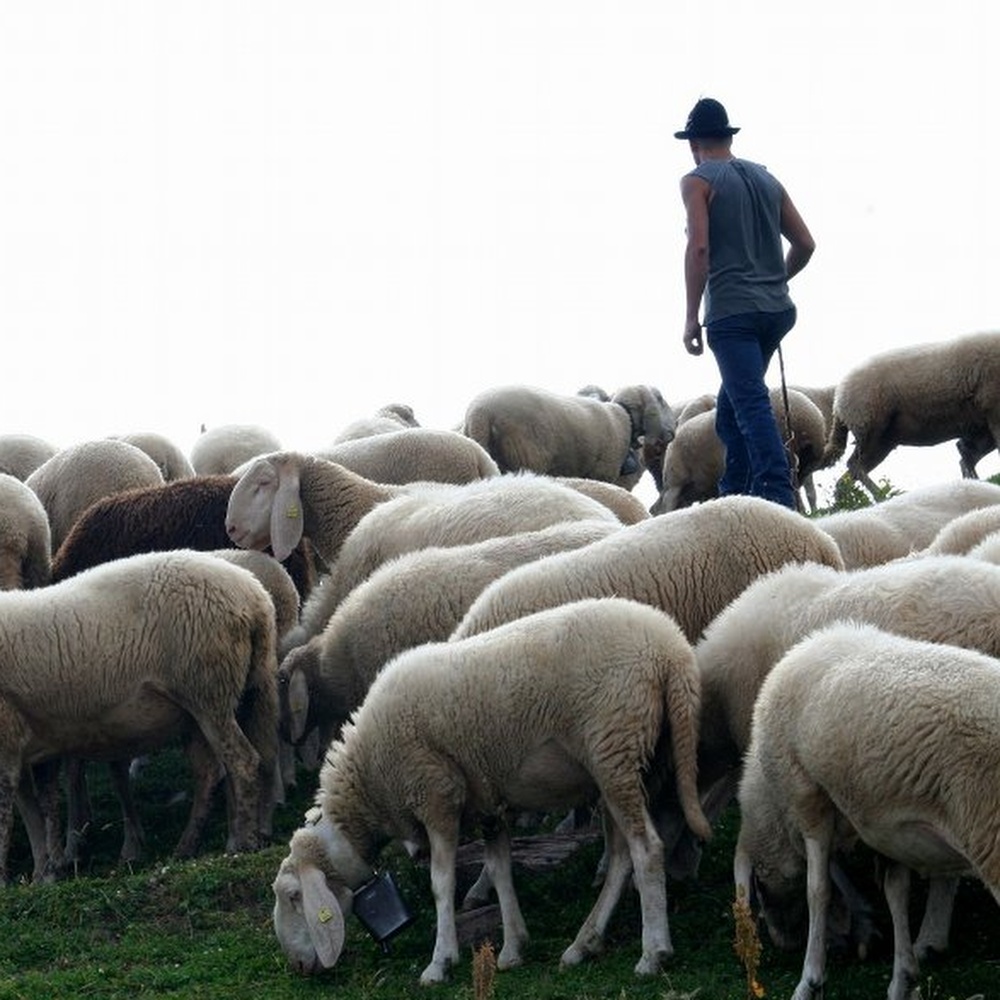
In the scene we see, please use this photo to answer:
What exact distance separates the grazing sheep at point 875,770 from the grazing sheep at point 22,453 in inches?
504

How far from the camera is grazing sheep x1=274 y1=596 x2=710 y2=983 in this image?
8570mm

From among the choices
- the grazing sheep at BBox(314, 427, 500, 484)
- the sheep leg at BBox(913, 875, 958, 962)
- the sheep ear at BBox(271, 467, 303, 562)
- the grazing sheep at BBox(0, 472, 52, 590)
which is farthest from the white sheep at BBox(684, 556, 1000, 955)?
the grazing sheep at BBox(0, 472, 52, 590)

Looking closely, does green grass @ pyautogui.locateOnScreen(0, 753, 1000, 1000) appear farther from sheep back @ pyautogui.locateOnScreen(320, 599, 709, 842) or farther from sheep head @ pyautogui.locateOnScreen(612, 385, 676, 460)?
sheep head @ pyautogui.locateOnScreen(612, 385, 676, 460)

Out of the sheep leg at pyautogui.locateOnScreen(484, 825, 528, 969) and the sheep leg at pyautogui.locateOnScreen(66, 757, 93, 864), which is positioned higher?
the sheep leg at pyautogui.locateOnScreen(484, 825, 528, 969)

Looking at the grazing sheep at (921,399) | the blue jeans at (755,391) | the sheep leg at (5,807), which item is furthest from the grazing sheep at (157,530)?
the grazing sheep at (921,399)

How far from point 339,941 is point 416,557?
2.80 metres

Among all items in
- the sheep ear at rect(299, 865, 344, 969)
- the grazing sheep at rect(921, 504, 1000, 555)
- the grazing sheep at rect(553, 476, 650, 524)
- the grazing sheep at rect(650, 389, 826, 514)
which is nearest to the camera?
the sheep ear at rect(299, 865, 344, 969)

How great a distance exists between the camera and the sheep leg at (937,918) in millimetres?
7879

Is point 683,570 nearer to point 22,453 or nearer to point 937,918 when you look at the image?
point 937,918

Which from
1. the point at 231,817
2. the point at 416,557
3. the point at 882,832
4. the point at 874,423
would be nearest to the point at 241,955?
the point at 231,817

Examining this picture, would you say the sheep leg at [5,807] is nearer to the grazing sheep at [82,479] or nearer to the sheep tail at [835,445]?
the grazing sheep at [82,479]

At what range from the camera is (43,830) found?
11.7 metres

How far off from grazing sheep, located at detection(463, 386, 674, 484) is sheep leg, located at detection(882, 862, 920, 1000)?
1154cm

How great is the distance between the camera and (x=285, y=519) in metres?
13.6
